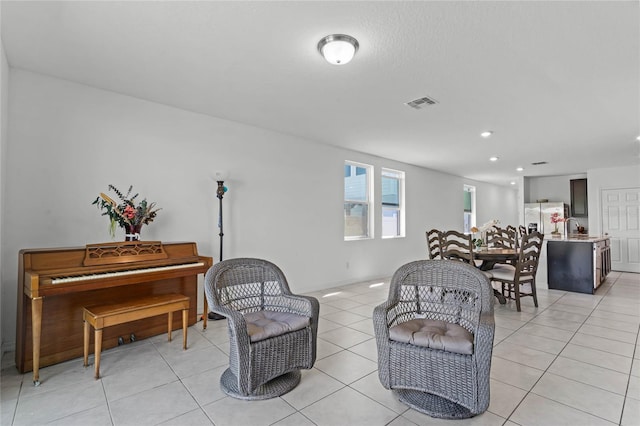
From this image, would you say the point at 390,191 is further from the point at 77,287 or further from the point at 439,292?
the point at 77,287

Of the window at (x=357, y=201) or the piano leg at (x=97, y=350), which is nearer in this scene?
the piano leg at (x=97, y=350)

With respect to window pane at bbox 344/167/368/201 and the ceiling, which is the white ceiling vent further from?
window pane at bbox 344/167/368/201

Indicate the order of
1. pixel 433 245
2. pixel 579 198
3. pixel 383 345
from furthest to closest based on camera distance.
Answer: pixel 579 198
pixel 433 245
pixel 383 345

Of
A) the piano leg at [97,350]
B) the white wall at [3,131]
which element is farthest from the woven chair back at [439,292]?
the white wall at [3,131]

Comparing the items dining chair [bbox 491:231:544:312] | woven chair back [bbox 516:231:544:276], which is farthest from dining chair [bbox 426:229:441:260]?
woven chair back [bbox 516:231:544:276]

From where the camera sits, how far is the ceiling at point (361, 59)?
2.04m

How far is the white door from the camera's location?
284 inches

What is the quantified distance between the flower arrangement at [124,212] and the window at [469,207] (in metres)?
8.58

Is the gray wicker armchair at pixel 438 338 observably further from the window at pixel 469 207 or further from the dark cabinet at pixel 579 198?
the dark cabinet at pixel 579 198

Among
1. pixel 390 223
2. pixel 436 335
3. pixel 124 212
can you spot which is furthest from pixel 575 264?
pixel 124 212

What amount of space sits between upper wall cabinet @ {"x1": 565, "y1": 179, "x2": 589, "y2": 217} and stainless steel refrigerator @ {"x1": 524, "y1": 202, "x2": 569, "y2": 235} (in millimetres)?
180

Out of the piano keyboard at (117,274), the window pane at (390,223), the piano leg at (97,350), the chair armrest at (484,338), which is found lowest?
the piano leg at (97,350)

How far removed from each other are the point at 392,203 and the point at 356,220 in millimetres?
1262

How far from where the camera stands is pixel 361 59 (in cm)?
260
